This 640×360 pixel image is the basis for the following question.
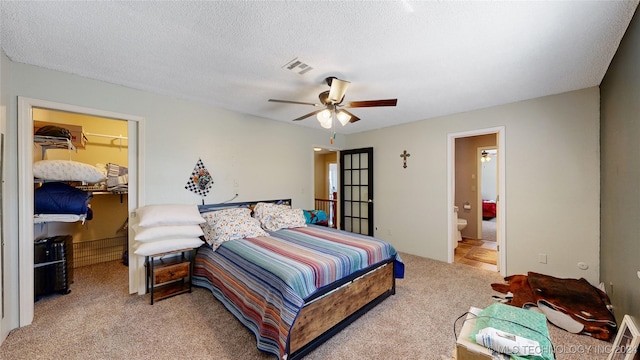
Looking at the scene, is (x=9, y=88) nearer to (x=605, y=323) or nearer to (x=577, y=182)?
(x=605, y=323)

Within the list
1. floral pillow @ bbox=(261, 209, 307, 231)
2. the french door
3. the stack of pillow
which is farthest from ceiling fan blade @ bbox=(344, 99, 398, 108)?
the french door

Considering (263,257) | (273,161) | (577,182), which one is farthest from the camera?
(273,161)

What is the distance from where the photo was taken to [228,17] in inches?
62.0

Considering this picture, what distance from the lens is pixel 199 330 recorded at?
212 cm

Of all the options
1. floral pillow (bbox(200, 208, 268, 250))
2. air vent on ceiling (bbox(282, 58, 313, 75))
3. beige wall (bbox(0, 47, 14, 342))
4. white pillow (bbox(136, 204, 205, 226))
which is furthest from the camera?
floral pillow (bbox(200, 208, 268, 250))

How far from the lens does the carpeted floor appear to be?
186 cm

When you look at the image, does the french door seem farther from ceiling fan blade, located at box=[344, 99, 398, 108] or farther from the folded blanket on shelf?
the folded blanket on shelf

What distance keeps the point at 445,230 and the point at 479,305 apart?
1487 millimetres

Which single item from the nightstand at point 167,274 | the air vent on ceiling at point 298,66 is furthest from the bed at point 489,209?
the nightstand at point 167,274

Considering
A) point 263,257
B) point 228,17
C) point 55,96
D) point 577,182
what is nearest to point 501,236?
point 577,182

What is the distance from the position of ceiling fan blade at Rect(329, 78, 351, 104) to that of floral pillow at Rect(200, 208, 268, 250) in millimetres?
1820

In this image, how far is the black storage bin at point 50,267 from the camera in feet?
8.61

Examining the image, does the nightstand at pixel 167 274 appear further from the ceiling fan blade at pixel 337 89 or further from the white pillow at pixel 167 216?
the ceiling fan blade at pixel 337 89

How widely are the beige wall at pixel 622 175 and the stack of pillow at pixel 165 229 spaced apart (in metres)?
3.82
